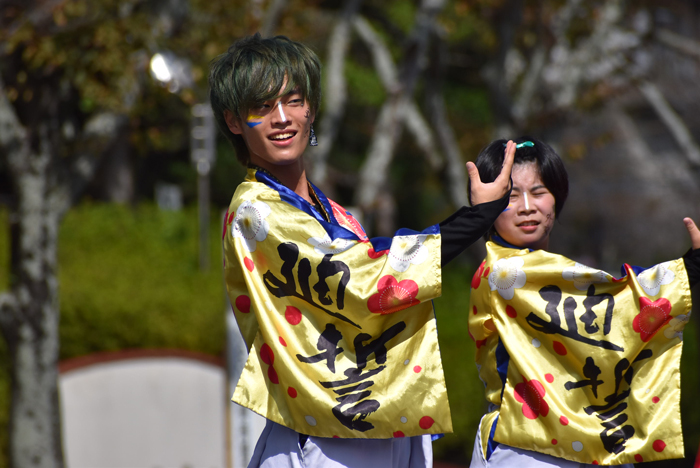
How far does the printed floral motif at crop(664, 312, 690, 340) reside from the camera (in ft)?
6.70

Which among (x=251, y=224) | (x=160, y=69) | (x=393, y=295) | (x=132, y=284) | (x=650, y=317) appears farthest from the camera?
(x=132, y=284)

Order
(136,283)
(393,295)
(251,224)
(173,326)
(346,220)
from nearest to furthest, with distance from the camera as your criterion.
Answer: (393,295)
(251,224)
(346,220)
(173,326)
(136,283)

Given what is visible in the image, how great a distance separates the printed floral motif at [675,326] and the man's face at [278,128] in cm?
109

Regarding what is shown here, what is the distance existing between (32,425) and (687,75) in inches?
224

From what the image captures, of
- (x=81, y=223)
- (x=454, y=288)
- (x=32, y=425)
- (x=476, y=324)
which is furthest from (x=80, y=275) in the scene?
(x=476, y=324)

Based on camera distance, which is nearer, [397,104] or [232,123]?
[232,123]

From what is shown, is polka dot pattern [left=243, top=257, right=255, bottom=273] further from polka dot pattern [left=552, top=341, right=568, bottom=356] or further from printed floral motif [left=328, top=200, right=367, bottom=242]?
polka dot pattern [left=552, top=341, right=568, bottom=356]

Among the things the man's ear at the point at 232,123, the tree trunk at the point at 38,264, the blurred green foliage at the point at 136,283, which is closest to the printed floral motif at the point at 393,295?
the man's ear at the point at 232,123

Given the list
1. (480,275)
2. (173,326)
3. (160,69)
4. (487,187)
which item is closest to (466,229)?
(487,187)

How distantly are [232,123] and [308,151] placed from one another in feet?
13.9

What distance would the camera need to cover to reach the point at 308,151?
633 centimetres

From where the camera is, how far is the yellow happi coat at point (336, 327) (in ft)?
6.08

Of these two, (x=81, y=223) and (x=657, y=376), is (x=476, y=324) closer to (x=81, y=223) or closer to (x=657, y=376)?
(x=657, y=376)

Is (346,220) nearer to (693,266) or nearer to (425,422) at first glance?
(425,422)
